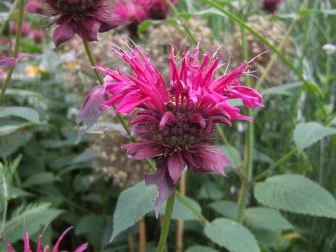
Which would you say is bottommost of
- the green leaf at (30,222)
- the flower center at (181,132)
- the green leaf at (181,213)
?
the green leaf at (30,222)

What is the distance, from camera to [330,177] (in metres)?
1.54

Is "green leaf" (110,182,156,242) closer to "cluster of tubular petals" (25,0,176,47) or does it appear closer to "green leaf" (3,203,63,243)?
"green leaf" (3,203,63,243)

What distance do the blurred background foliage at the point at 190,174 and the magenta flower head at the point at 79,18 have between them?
0.04 m

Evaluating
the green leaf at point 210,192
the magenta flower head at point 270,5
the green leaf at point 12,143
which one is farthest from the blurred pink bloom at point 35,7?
the magenta flower head at point 270,5

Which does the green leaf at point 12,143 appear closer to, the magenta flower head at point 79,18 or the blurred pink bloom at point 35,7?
the blurred pink bloom at point 35,7

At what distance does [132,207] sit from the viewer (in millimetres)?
949

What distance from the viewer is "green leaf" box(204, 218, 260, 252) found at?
0.98 m

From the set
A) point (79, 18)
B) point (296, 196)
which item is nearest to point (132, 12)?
point (79, 18)

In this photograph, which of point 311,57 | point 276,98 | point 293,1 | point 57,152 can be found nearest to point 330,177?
point 276,98

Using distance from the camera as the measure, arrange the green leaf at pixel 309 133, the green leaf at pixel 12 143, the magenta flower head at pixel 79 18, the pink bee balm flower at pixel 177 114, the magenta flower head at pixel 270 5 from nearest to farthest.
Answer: the pink bee balm flower at pixel 177 114, the magenta flower head at pixel 79 18, the green leaf at pixel 309 133, the green leaf at pixel 12 143, the magenta flower head at pixel 270 5

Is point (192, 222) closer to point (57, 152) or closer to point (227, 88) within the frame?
point (57, 152)

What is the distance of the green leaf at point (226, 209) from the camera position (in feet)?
4.23

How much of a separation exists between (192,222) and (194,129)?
0.75 meters

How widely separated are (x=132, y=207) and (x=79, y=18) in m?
0.35
